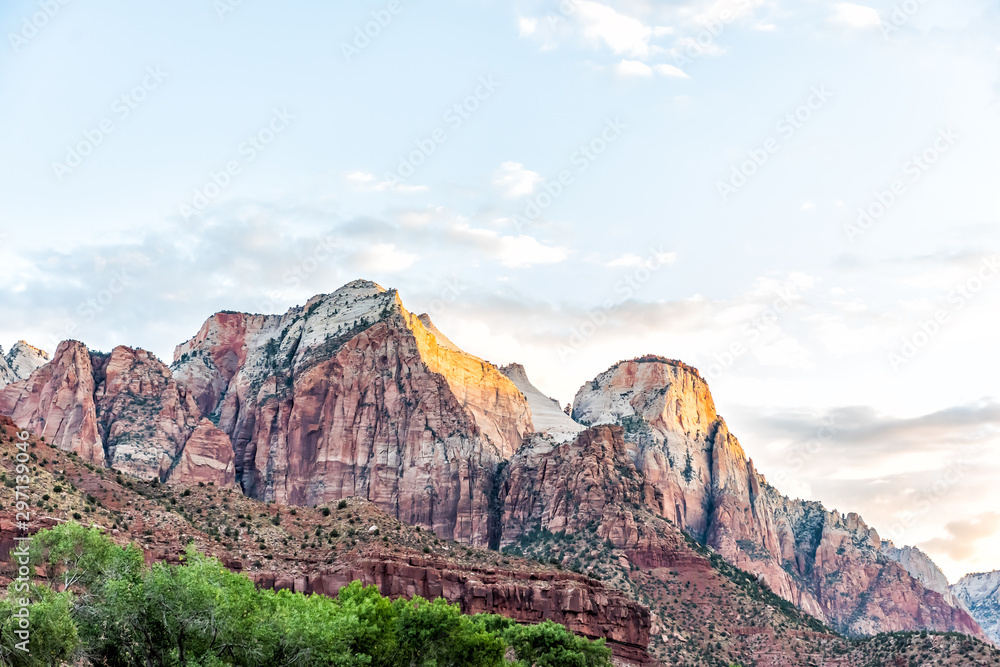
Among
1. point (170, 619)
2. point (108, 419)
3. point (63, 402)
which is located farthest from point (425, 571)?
point (63, 402)

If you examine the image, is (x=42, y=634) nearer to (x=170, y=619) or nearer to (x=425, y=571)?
(x=170, y=619)

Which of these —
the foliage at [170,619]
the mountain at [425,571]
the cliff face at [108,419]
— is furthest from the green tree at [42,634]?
the cliff face at [108,419]

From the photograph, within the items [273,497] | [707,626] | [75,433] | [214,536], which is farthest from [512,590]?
[75,433]

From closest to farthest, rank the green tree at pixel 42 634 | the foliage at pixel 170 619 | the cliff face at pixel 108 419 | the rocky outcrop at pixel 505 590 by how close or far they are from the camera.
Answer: the green tree at pixel 42 634, the foliage at pixel 170 619, the rocky outcrop at pixel 505 590, the cliff face at pixel 108 419

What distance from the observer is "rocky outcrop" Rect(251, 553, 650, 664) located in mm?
97188

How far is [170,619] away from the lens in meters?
57.8

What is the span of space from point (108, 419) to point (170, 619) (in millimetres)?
144195

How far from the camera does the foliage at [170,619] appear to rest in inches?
2140

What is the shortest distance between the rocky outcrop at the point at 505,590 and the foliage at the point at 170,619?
90.0ft

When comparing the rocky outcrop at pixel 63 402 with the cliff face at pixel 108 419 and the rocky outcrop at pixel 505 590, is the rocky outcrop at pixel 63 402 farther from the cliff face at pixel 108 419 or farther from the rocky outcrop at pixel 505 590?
the rocky outcrop at pixel 505 590

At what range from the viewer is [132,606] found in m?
57.5

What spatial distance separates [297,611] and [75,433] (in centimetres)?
13587

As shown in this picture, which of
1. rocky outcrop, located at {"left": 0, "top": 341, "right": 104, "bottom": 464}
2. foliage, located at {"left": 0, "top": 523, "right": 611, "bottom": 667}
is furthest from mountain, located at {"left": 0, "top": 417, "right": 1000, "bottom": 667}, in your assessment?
rocky outcrop, located at {"left": 0, "top": 341, "right": 104, "bottom": 464}

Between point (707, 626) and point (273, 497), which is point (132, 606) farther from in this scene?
point (273, 497)
